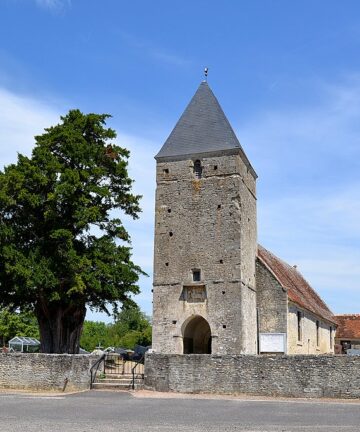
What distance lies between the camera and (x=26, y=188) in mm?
25562

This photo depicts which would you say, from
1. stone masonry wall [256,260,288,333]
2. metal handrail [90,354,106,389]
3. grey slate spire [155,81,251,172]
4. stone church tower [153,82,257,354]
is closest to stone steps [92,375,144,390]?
metal handrail [90,354,106,389]

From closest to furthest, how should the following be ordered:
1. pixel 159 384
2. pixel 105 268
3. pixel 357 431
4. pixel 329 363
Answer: pixel 357 431 < pixel 329 363 < pixel 159 384 < pixel 105 268

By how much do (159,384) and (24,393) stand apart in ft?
15.7

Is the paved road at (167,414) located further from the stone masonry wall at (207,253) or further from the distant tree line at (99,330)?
the distant tree line at (99,330)

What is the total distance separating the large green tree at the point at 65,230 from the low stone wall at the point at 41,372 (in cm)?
347

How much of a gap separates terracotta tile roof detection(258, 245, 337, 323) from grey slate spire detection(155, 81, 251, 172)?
648cm

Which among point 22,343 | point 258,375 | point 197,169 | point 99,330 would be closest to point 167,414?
point 258,375

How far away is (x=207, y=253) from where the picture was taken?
91.1 feet

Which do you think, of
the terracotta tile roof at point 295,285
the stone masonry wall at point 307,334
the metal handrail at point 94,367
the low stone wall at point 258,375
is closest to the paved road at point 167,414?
the low stone wall at point 258,375

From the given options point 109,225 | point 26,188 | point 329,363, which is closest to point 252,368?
point 329,363

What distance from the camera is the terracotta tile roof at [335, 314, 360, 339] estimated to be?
42.3 metres

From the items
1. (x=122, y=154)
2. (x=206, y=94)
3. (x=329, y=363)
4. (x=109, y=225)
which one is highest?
(x=206, y=94)

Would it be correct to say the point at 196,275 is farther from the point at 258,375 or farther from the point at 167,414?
the point at 167,414

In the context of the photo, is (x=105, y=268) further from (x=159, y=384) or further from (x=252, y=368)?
(x=252, y=368)
